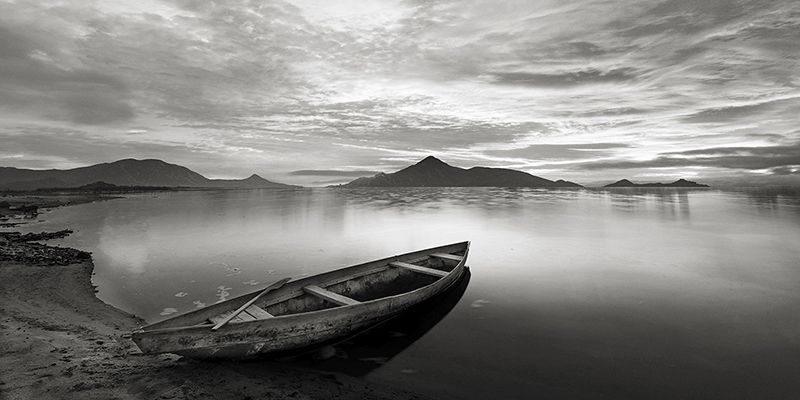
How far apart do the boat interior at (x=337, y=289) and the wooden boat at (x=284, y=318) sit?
0.02 m

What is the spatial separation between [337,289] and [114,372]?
5557 millimetres

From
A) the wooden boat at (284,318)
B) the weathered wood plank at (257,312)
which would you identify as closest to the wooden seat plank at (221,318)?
the wooden boat at (284,318)

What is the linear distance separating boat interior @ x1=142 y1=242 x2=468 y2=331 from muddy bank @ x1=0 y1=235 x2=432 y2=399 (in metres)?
0.90

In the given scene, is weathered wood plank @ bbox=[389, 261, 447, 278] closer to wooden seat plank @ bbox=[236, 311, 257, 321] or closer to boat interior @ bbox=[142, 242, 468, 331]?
boat interior @ bbox=[142, 242, 468, 331]

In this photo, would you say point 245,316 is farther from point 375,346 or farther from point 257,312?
point 375,346

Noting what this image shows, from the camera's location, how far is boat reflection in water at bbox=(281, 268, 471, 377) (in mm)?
7518

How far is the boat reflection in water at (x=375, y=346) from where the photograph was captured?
7.52 meters

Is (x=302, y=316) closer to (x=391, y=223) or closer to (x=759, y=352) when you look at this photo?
(x=759, y=352)

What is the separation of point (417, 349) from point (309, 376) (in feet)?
9.00

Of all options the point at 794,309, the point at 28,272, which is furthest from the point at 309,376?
the point at 794,309

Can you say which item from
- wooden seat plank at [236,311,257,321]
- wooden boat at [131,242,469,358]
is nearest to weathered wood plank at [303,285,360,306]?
wooden boat at [131,242,469,358]

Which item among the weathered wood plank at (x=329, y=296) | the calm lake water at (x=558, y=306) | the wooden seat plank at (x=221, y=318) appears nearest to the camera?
the wooden seat plank at (x=221, y=318)

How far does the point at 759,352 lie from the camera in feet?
27.4

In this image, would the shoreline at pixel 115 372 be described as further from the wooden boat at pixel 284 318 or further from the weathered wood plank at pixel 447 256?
the weathered wood plank at pixel 447 256
